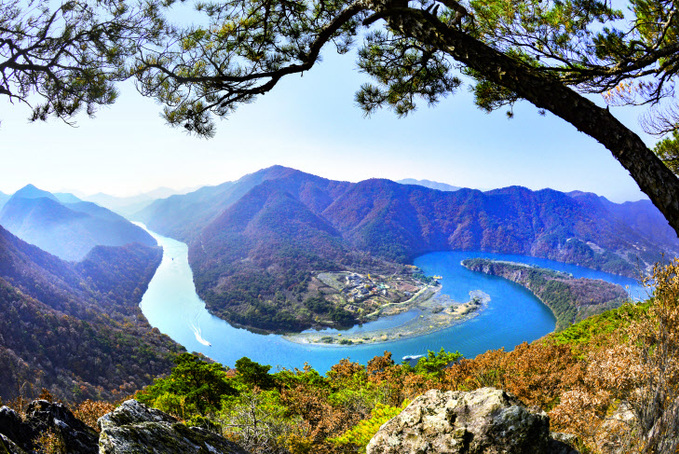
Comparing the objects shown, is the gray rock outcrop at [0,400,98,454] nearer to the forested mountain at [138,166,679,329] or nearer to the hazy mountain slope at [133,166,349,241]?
the forested mountain at [138,166,679,329]

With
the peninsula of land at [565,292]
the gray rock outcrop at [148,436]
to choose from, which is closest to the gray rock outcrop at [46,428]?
the gray rock outcrop at [148,436]

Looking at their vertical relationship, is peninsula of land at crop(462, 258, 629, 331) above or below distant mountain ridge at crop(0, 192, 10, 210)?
below

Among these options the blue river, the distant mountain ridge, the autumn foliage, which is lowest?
the blue river

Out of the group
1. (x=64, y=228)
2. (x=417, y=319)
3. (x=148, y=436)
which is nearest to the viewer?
(x=148, y=436)

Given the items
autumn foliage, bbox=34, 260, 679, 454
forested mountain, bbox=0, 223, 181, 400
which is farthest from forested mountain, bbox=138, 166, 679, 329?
autumn foliage, bbox=34, 260, 679, 454

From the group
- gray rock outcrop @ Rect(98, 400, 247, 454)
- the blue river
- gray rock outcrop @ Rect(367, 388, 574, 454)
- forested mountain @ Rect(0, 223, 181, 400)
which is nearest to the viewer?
gray rock outcrop @ Rect(98, 400, 247, 454)

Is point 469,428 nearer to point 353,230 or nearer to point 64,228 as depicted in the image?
point 353,230

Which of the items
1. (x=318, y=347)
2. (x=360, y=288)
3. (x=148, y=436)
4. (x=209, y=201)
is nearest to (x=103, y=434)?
(x=148, y=436)

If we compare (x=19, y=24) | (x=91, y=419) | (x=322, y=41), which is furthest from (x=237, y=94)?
(x=91, y=419)
